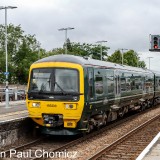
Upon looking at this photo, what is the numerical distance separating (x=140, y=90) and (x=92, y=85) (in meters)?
11.3

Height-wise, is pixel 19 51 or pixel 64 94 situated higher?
pixel 19 51

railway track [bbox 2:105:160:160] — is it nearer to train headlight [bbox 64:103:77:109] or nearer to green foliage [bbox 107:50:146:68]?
train headlight [bbox 64:103:77:109]

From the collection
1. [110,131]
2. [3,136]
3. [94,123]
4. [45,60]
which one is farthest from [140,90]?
[3,136]

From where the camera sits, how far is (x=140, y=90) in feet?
88.4

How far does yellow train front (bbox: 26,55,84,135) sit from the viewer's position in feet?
49.2

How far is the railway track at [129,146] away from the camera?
12.8 meters

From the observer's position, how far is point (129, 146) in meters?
14.6

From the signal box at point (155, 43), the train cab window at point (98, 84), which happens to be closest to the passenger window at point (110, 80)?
the train cab window at point (98, 84)

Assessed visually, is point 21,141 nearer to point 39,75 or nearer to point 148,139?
point 39,75

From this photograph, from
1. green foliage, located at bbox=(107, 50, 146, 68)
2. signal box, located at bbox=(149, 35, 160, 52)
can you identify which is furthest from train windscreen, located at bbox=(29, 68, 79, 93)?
green foliage, located at bbox=(107, 50, 146, 68)

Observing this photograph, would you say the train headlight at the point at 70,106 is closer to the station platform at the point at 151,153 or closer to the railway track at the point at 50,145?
the railway track at the point at 50,145

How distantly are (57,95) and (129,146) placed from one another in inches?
120

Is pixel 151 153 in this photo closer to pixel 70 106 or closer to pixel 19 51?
pixel 70 106

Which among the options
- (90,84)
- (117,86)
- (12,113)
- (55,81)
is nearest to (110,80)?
(117,86)
